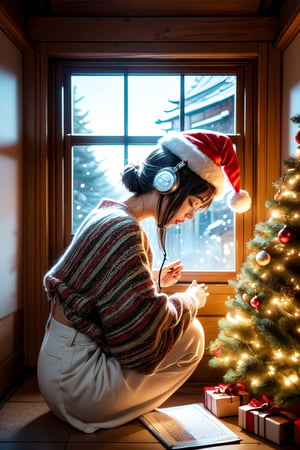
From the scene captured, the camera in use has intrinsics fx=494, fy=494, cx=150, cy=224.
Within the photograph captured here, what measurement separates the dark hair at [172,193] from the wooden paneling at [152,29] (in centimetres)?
89

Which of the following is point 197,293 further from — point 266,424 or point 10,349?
point 10,349

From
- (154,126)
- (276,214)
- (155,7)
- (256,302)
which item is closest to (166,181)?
(276,214)

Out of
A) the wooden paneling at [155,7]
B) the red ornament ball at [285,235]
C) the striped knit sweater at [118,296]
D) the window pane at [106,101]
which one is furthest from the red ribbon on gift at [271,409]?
the wooden paneling at [155,7]

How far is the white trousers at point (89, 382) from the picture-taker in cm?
177

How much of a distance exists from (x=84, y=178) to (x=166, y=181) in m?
0.95

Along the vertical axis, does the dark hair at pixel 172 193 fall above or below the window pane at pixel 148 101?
below

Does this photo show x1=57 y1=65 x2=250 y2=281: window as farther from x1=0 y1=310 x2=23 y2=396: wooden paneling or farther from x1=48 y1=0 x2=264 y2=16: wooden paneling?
x1=0 y1=310 x2=23 y2=396: wooden paneling

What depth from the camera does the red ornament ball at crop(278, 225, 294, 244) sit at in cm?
173

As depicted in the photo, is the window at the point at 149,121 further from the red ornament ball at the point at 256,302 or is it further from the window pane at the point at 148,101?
the red ornament ball at the point at 256,302

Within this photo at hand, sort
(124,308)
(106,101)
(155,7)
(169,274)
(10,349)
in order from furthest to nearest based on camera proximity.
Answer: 1. (106,101)
2. (155,7)
3. (10,349)
4. (169,274)
5. (124,308)

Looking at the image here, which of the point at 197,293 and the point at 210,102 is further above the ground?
the point at 210,102

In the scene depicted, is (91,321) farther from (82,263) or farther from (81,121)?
(81,121)

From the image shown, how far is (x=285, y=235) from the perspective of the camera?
173cm

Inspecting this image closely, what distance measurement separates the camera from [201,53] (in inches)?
99.3
